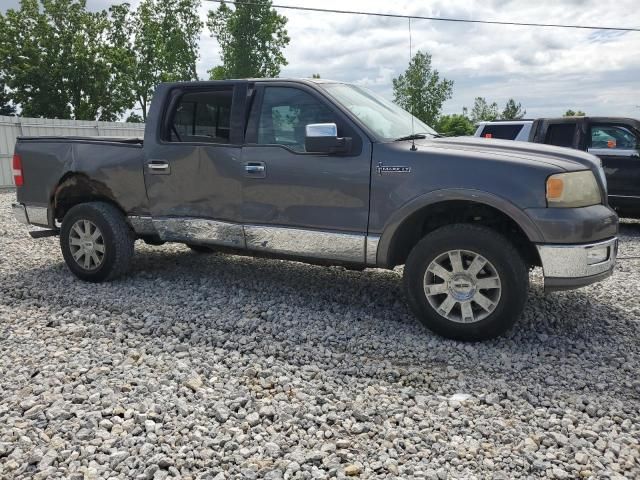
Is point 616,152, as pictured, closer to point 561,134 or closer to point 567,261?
point 561,134

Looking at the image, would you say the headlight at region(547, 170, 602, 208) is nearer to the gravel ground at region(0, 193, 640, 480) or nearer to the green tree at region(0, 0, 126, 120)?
the gravel ground at region(0, 193, 640, 480)

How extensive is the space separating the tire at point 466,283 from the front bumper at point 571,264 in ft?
0.52

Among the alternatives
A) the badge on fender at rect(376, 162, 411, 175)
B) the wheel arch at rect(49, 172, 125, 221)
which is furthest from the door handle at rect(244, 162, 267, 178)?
the wheel arch at rect(49, 172, 125, 221)

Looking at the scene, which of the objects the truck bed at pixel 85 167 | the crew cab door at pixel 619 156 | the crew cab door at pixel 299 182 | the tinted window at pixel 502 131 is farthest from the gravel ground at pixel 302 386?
the tinted window at pixel 502 131

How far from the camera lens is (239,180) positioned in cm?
494

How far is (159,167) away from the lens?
5.29m

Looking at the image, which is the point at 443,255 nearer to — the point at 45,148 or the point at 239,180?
the point at 239,180

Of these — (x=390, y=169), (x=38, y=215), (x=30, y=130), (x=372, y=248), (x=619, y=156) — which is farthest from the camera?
(x=30, y=130)

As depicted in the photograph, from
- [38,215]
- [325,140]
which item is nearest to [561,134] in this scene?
[325,140]

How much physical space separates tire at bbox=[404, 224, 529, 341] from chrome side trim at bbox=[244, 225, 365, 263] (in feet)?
1.57

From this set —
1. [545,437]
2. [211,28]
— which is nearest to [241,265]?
[545,437]

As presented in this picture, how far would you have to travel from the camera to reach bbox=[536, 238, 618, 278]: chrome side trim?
3.83m

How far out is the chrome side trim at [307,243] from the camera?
4.52 metres

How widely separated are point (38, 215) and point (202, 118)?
219 cm
